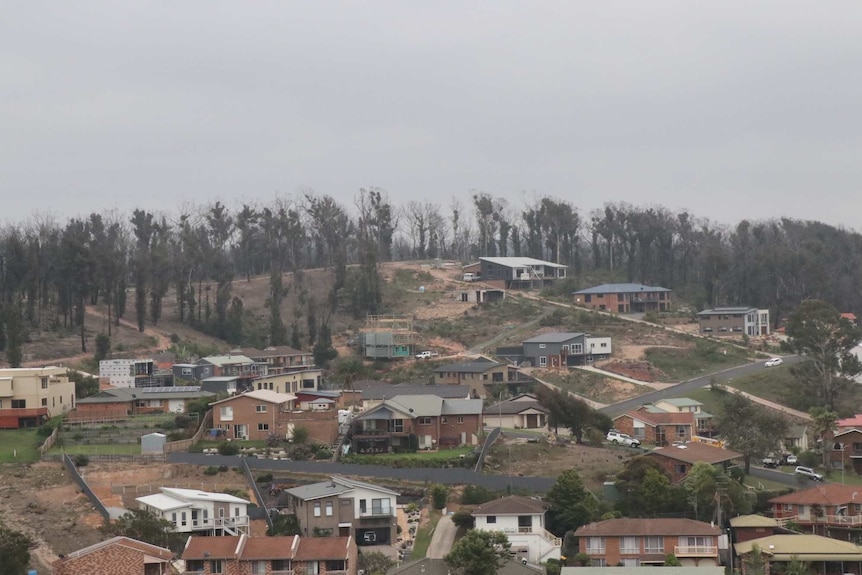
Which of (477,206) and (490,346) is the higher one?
(477,206)

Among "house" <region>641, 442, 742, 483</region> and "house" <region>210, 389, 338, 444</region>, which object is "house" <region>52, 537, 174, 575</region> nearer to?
"house" <region>210, 389, 338, 444</region>

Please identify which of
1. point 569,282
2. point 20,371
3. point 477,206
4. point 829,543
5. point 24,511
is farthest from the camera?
point 477,206

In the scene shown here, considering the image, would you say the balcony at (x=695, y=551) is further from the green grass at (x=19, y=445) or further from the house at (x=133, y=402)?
the house at (x=133, y=402)

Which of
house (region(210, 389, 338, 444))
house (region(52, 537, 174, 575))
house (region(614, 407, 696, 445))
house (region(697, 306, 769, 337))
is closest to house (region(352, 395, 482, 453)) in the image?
house (region(210, 389, 338, 444))

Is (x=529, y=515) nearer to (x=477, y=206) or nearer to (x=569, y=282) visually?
(x=569, y=282)

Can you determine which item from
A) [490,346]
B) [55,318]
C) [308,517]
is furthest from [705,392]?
[55,318]

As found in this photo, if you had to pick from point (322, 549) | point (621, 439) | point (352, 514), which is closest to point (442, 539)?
point (352, 514)
